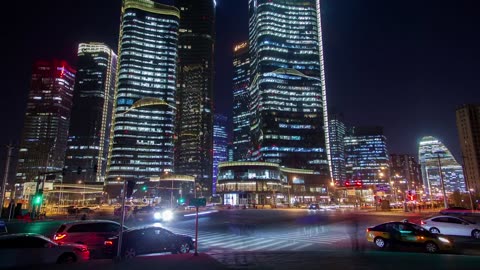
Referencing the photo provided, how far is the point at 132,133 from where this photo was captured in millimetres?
170500

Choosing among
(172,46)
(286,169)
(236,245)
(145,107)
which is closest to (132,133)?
(145,107)

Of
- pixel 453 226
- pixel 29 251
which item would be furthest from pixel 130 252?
pixel 453 226

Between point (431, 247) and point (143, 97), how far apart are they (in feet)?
567

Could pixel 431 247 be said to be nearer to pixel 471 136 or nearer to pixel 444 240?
pixel 444 240

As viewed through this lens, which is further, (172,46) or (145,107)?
(172,46)

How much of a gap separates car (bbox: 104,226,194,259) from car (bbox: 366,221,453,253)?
10.2m

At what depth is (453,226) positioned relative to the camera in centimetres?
2045

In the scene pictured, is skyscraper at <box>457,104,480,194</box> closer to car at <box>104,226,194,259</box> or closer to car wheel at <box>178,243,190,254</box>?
car wheel at <box>178,243,190,254</box>

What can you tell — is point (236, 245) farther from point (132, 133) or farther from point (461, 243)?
point (132, 133)

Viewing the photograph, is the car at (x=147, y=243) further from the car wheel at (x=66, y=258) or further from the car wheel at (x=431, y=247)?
the car wheel at (x=431, y=247)

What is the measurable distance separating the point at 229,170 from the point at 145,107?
7402cm

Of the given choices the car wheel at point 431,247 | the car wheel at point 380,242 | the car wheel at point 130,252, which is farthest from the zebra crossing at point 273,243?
the car wheel at point 431,247

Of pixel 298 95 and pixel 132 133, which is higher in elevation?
pixel 298 95

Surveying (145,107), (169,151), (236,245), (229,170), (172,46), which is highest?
(172,46)
